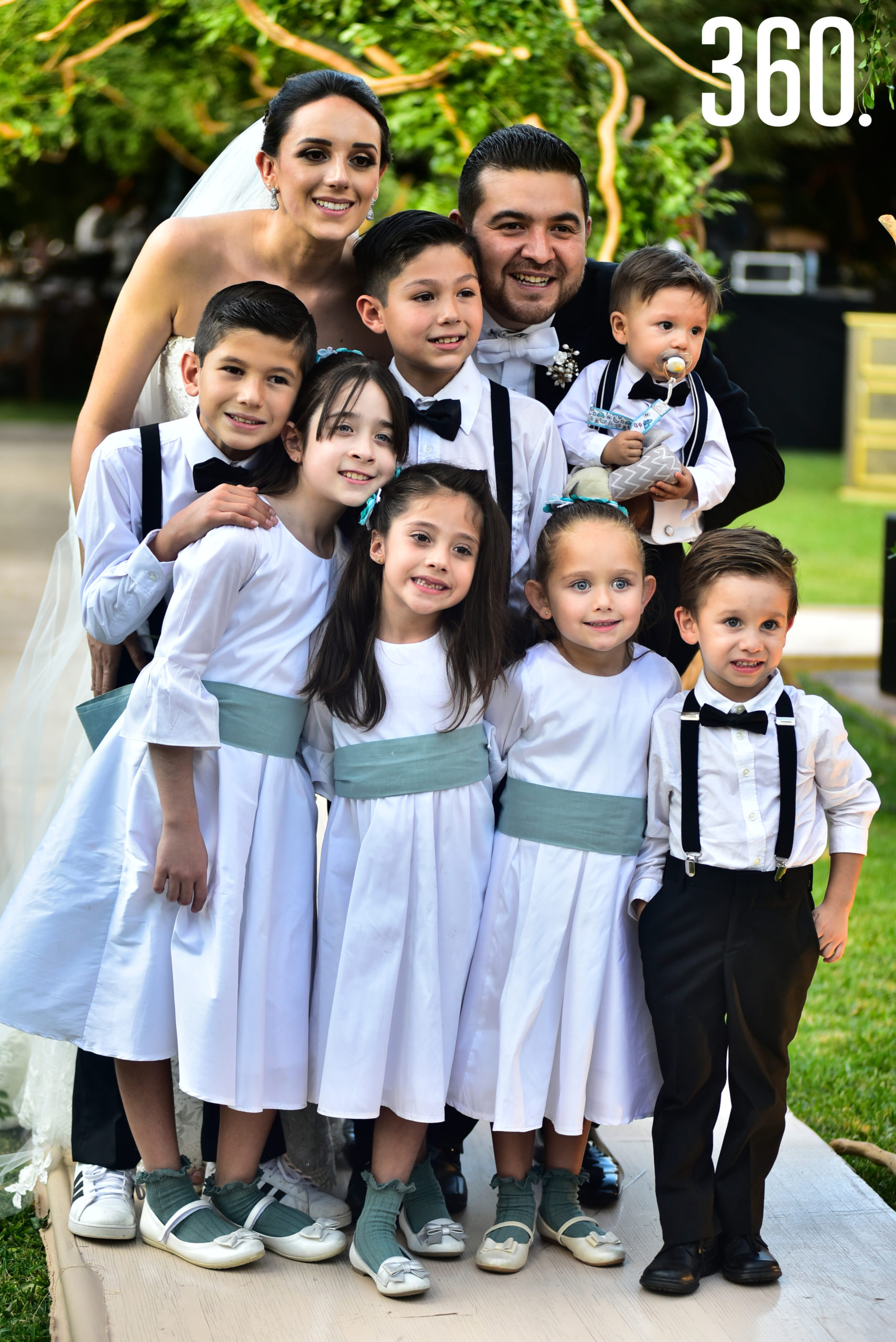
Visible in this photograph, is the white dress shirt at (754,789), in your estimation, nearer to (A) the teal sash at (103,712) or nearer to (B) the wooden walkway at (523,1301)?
(B) the wooden walkway at (523,1301)

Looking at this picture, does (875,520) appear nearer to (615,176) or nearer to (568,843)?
(615,176)

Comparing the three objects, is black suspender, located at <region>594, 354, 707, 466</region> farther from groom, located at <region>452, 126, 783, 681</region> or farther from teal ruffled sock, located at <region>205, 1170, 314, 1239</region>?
teal ruffled sock, located at <region>205, 1170, 314, 1239</region>

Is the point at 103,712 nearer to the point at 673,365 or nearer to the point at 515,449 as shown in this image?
the point at 515,449

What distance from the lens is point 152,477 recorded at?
257 cm

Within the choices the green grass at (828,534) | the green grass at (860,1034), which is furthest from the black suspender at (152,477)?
the green grass at (828,534)

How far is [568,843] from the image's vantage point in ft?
8.27

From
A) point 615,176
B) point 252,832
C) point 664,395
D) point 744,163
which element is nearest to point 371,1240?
point 252,832

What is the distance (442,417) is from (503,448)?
14cm

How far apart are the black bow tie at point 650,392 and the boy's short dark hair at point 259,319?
61cm

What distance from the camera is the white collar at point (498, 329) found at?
278cm

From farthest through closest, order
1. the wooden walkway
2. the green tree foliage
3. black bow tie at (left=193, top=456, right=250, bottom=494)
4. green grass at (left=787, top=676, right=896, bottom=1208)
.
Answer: the green tree foliage, green grass at (left=787, top=676, right=896, bottom=1208), black bow tie at (left=193, top=456, right=250, bottom=494), the wooden walkway

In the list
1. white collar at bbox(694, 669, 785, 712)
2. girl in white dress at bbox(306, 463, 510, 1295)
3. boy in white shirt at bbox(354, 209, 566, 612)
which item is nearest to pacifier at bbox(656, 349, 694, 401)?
boy in white shirt at bbox(354, 209, 566, 612)

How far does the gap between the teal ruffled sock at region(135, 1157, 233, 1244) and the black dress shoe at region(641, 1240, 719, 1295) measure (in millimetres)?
708

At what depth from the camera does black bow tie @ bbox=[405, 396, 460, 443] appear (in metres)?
2.54
